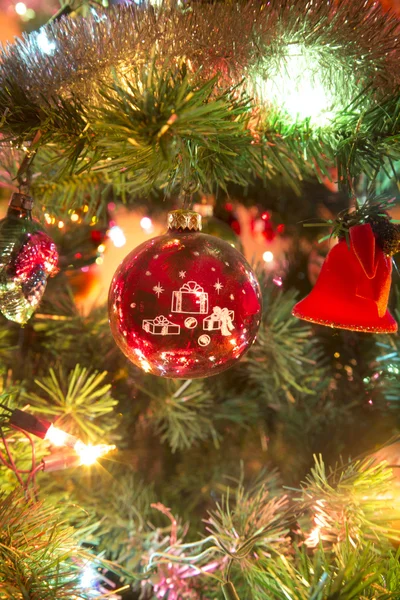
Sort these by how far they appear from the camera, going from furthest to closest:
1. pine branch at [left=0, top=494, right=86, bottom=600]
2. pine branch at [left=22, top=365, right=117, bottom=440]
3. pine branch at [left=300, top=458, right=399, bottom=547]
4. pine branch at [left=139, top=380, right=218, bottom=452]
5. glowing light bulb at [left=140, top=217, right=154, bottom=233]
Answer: glowing light bulb at [left=140, top=217, right=154, bottom=233]
pine branch at [left=139, top=380, right=218, bottom=452]
pine branch at [left=22, top=365, right=117, bottom=440]
pine branch at [left=300, top=458, right=399, bottom=547]
pine branch at [left=0, top=494, right=86, bottom=600]

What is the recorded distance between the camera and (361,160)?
49 cm

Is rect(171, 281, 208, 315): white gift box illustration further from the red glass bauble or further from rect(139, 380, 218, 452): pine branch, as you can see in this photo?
rect(139, 380, 218, 452): pine branch

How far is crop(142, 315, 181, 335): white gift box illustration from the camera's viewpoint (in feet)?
1.37

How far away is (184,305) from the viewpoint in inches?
16.4

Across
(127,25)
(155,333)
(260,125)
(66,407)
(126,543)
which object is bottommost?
(126,543)

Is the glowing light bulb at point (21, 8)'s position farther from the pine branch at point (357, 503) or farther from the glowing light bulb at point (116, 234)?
the pine branch at point (357, 503)

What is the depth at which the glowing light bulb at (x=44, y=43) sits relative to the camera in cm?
44

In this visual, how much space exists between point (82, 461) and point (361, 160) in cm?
47

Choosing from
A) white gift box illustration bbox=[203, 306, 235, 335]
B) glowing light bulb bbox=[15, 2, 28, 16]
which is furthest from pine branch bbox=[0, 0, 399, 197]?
glowing light bulb bbox=[15, 2, 28, 16]

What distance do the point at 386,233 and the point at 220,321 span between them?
0.66ft

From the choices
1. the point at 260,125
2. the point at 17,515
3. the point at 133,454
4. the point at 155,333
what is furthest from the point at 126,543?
the point at 260,125

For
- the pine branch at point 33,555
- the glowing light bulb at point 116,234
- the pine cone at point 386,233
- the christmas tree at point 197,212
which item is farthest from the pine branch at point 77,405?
the pine cone at point 386,233

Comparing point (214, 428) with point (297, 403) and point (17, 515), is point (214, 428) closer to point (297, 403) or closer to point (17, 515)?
point (297, 403)

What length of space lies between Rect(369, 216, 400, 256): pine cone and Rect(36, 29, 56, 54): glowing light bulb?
1.18 ft
